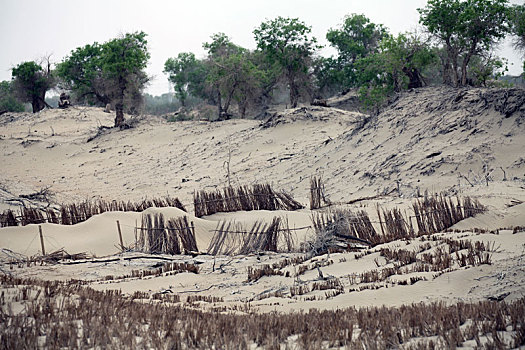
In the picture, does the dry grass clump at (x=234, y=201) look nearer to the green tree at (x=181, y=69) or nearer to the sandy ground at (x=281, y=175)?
the sandy ground at (x=281, y=175)

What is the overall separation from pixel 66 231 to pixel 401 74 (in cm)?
1531

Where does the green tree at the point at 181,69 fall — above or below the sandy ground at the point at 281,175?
above

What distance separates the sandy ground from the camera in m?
6.46

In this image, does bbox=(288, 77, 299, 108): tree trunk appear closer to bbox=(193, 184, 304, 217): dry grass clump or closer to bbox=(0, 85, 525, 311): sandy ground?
bbox=(0, 85, 525, 311): sandy ground

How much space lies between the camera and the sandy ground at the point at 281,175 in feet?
21.2

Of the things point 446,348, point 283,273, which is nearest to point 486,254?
point 283,273

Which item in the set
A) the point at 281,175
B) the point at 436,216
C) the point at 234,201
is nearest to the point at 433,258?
the point at 436,216

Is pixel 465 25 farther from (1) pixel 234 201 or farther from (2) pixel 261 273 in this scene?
(2) pixel 261 273

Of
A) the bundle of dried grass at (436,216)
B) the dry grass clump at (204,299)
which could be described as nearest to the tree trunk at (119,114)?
the bundle of dried grass at (436,216)

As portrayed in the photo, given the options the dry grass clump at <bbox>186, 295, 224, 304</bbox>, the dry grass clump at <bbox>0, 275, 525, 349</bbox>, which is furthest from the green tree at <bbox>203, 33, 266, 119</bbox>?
Result: the dry grass clump at <bbox>0, 275, 525, 349</bbox>

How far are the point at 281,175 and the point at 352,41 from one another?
23974 millimetres

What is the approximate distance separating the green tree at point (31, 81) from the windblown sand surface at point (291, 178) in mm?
6184

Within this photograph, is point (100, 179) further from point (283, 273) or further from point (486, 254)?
point (486, 254)

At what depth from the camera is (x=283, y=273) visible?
713 cm
